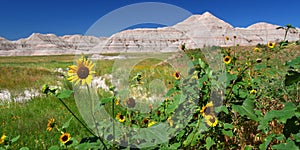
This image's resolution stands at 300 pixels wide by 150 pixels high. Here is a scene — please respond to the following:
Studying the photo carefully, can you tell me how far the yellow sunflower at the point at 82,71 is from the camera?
5.71ft

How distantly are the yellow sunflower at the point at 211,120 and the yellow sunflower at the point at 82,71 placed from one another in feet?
2.76

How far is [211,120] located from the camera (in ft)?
6.30

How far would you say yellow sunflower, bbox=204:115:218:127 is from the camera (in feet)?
6.08

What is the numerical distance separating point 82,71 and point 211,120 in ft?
3.18

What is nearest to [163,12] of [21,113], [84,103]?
[84,103]

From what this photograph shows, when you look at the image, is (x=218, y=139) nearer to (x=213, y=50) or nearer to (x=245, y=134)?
(x=245, y=134)

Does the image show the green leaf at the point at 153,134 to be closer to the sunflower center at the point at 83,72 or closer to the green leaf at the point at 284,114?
the sunflower center at the point at 83,72

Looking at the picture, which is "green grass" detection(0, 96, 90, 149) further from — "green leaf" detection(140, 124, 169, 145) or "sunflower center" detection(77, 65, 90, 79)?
"green leaf" detection(140, 124, 169, 145)

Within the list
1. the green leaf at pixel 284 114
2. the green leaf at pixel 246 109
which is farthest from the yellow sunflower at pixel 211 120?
the green leaf at pixel 284 114

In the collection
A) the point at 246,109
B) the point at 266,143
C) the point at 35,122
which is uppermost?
the point at 246,109

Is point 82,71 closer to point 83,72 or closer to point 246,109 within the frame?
point 83,72

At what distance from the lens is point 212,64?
277 cm

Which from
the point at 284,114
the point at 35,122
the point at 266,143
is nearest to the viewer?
the point at 284,114

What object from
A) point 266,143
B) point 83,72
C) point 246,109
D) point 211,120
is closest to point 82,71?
point 83,72
